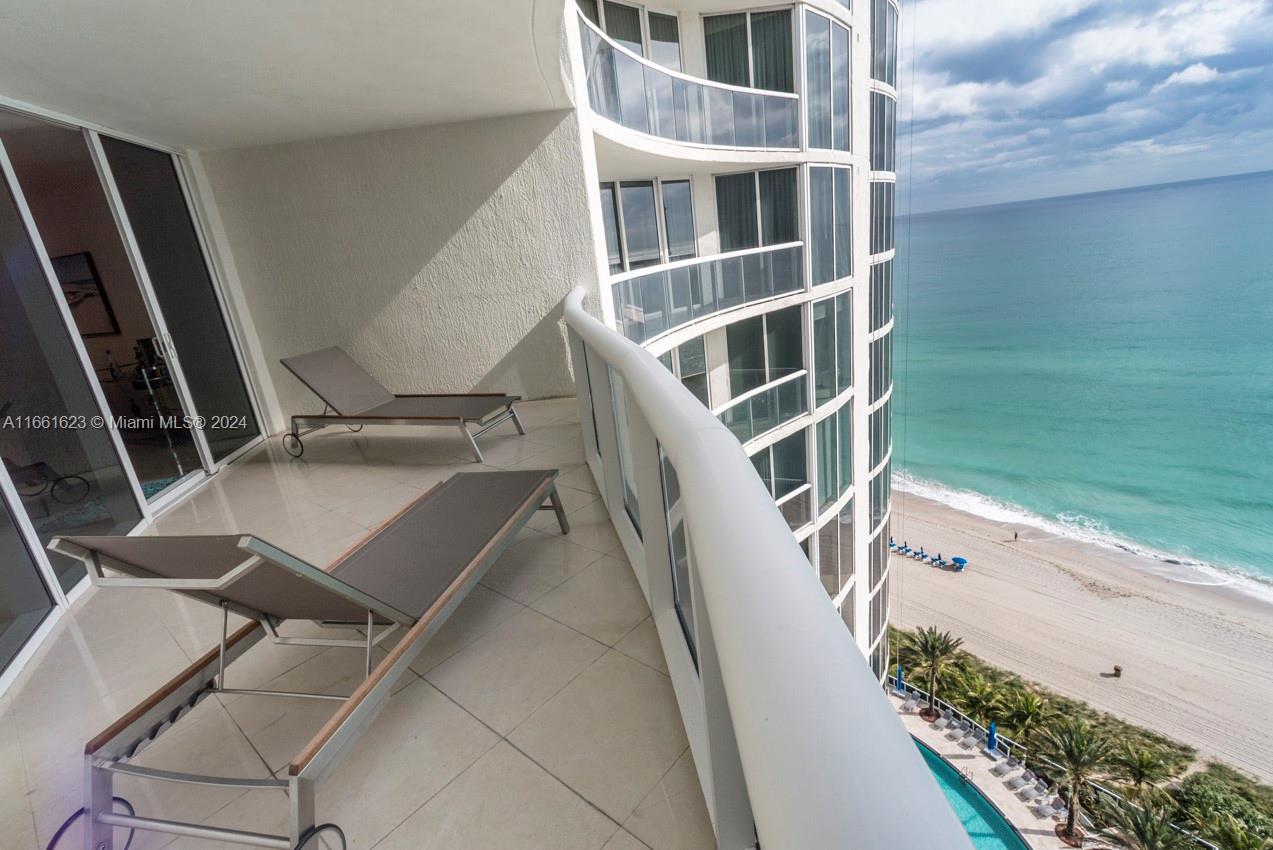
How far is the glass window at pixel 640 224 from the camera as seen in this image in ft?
33.3

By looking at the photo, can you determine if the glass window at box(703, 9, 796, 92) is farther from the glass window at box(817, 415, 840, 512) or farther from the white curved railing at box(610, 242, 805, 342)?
the glass window at box(817, 415, 840, 512)

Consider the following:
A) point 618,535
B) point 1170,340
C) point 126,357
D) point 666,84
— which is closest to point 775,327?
point 666,84

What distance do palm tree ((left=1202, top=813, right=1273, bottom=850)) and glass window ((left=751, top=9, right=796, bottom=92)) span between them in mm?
15584

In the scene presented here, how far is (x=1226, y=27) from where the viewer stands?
219ft

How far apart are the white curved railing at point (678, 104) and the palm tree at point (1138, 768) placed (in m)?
14.4

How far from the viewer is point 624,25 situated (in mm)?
9281

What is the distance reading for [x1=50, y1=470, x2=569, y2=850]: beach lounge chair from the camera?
1.84m

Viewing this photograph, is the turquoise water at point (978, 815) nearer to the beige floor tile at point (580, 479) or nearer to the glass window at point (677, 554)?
the beige floor tile at point (580, 479)

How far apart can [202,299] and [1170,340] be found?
60849 mm

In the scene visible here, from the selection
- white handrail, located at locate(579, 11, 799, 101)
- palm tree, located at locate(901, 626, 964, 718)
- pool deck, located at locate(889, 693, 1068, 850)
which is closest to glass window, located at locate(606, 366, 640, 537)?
white handrail, located at locate(579, 11, 799, 101)

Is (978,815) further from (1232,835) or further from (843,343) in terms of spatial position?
(843,343)

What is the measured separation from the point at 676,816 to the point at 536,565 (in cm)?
188

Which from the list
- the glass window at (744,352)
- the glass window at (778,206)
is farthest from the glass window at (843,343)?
the glass window at (778,206)

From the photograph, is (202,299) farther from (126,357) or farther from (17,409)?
(17,409)
